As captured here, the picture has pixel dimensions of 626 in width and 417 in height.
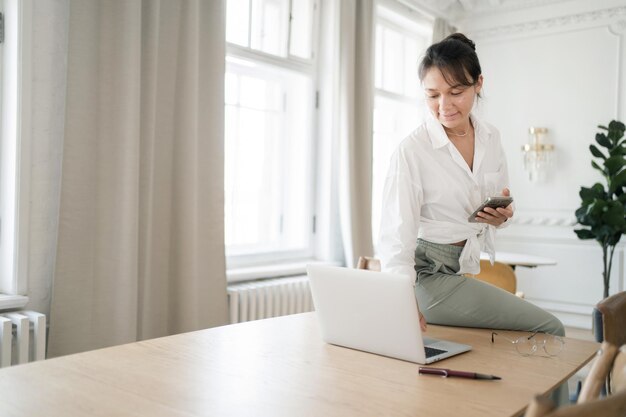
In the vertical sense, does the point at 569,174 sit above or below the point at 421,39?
below

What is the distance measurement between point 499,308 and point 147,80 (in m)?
1.91

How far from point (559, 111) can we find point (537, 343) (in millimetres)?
4243

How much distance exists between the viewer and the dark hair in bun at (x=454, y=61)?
70.5 inches

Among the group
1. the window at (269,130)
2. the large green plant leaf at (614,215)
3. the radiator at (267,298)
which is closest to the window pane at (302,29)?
the window at (269,130)

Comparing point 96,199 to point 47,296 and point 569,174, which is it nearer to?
point 47,296

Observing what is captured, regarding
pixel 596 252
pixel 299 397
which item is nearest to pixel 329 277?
pixel 299 397

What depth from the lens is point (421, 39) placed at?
210 inches

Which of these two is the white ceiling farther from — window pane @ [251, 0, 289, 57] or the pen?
the pen

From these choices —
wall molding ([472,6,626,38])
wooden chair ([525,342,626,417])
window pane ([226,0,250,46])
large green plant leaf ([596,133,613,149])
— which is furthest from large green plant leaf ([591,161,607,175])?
wooden chair ([525,342,626,417])

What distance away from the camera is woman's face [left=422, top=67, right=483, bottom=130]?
1.82 meters

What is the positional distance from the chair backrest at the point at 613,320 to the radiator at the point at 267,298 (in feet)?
7.27

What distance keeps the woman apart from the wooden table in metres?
0.23

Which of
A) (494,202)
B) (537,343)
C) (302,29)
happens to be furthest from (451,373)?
(302,29)

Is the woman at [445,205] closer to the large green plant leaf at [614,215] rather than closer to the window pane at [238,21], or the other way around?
the window pane at [238,21]
